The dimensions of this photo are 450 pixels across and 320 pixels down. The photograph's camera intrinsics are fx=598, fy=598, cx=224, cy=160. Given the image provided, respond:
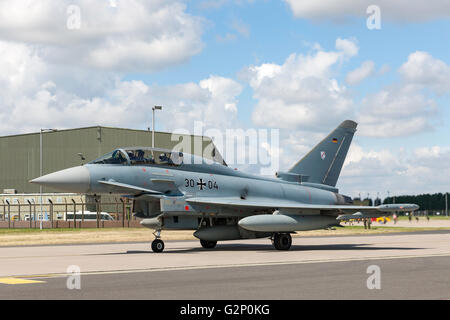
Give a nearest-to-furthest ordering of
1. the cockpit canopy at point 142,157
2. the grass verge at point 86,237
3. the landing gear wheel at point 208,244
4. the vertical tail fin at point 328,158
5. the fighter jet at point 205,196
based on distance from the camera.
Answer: the fighter jet at point 205,196, the cockpit canopy at point 142,157, the landing gear wheel at point 208,244, the vertical tail fin at point 328,158, the grass verge at point 86,237

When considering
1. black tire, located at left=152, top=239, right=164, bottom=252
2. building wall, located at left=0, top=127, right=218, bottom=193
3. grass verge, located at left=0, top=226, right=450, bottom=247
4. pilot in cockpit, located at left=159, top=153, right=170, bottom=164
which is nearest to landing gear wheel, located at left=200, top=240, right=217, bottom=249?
black tire, located at left=152, top=239, right=164, bottom=252

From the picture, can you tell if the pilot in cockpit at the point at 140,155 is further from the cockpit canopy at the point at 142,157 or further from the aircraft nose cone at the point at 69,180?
the aircraft nose cone at the point at 69,180

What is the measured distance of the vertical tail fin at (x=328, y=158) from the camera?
27.6m

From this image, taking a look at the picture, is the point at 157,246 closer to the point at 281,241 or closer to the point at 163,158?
the point at 163,158

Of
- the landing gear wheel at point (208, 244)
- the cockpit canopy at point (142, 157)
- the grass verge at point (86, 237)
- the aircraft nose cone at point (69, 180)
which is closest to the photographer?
the aircraft nose cone at point (69, 180)

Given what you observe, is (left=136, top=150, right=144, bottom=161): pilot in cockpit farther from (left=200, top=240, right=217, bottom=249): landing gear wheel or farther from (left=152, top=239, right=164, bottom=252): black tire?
(left=200, top=240, right=217, bottom=249): landing gear wheel

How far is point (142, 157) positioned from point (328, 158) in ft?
32.4

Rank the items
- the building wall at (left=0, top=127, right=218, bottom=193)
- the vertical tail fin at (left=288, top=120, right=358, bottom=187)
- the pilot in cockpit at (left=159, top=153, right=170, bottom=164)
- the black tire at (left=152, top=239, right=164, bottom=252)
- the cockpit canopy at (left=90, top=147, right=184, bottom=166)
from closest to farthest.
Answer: the cockpit canopy at (left=90, top=147, right=184, bottom=166) → the black tire at (left=152, top=239, right=164, bottom=252) → the pilot in cockpit at (left=159, top=153, right=170, bottom=164) → the vertical tail fin at (left=288, top=120, right=358, bottom=187) → the building wall at (left=0, top=127, right=218, bottom=193)

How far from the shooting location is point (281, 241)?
76.9 ft

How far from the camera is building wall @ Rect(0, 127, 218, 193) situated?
77.9 m

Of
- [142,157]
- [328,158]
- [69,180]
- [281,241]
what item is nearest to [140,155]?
[142,157]

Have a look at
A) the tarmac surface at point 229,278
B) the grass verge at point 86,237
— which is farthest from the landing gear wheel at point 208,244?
the grass verge at point 86,237
